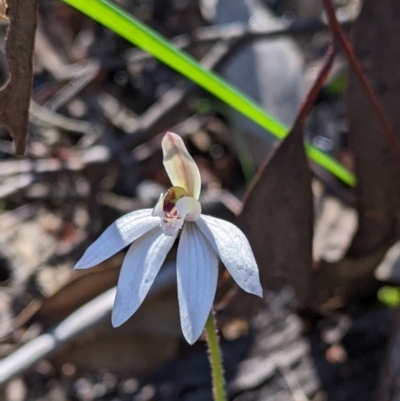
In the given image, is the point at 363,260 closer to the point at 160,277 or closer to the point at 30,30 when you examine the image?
the point at 160,277

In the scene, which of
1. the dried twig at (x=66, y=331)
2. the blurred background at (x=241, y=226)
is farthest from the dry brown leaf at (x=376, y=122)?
the dried twig at (x=66, y=331)

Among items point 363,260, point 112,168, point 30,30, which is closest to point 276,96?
point 112,168

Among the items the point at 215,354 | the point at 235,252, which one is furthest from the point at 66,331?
the point at 235,252

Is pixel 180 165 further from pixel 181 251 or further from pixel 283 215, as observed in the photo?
pixel 283 215

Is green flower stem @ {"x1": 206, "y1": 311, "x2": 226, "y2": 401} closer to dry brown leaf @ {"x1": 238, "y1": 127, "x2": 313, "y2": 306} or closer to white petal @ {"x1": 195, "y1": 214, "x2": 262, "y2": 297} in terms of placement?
white petal @ {"x1": 195, "y1": 214, "x2": 262, "y2": 297}

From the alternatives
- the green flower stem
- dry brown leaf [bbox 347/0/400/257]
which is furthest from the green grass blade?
the green flower stem

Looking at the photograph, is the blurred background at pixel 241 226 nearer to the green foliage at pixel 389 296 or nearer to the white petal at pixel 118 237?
the green foliage at pixel 389 296
